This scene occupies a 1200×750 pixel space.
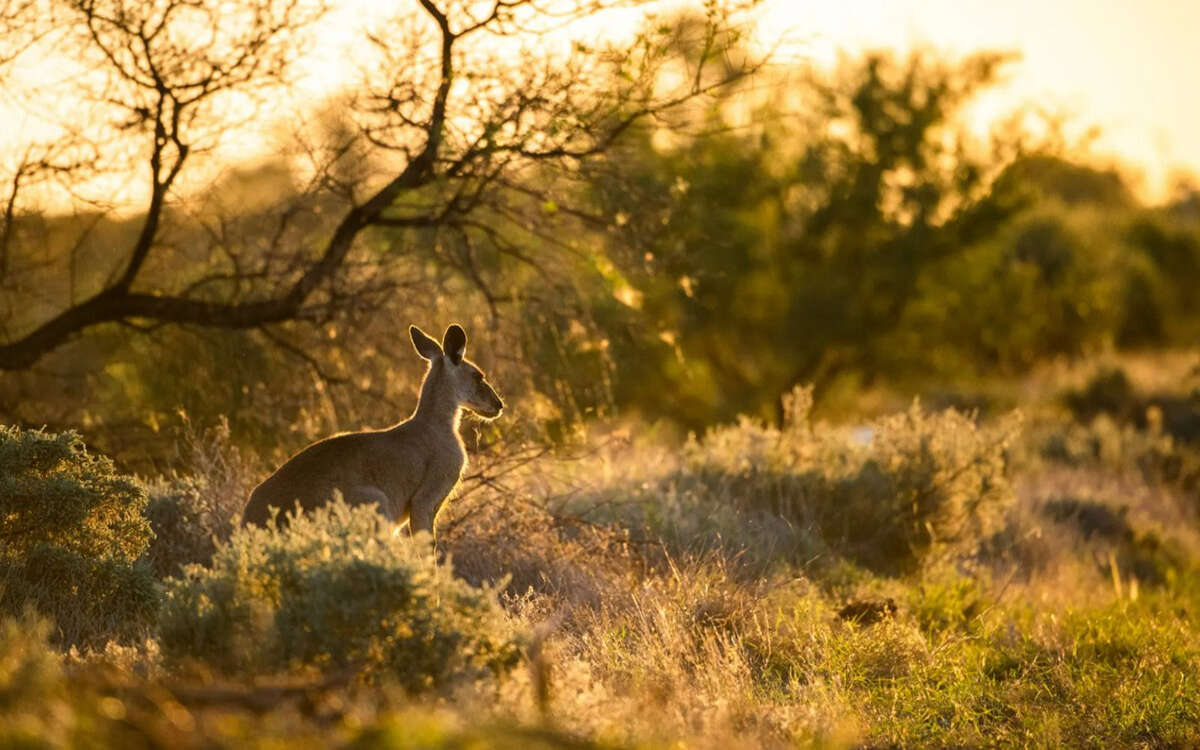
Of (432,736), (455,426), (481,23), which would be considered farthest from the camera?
(481,23)

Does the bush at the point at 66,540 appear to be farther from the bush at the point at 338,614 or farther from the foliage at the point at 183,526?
the bush at the point at 338,614

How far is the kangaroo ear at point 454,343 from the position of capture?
391 inches

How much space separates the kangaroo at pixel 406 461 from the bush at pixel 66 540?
0.78 m

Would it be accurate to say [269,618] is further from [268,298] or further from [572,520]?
[268,298]

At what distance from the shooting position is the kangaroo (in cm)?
855

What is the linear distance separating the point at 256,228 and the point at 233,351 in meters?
1.28

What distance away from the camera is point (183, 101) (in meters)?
12.9

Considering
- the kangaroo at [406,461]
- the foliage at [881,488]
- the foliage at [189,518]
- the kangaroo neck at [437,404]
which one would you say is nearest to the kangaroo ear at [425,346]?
the kangaroo at [406,461]

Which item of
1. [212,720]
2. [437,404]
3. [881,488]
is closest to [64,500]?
[437,404]

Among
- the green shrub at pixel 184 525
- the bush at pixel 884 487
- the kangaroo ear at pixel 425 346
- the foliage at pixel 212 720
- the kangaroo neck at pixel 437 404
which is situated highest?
the kangaroo ear at pixel 425 346

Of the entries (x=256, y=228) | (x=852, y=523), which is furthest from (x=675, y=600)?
(x=256, y=228)

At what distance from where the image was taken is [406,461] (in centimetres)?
921

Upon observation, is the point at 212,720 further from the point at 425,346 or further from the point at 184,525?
the point at 184,525

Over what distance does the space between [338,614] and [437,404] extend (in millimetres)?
3807
